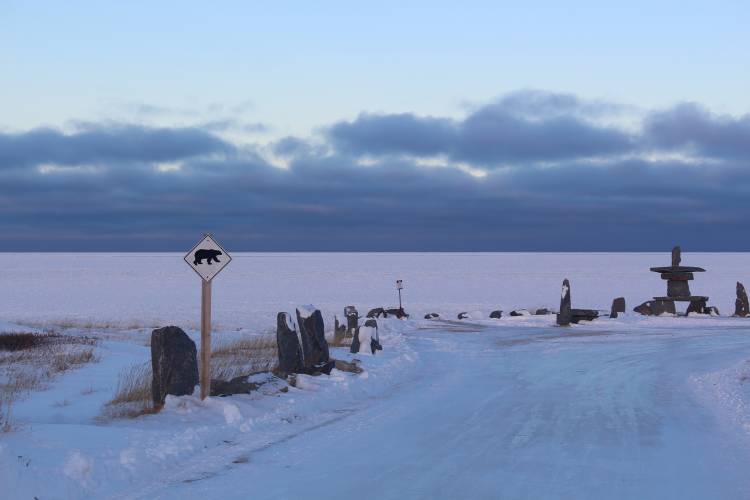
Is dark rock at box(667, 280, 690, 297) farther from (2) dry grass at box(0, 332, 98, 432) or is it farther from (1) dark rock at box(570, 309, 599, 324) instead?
(2) dry grass at box(0, 332, 98, 432)

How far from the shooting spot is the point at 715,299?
66125 millimetres

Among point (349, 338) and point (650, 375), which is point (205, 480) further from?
point (349, 338)

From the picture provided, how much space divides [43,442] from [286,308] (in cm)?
4534

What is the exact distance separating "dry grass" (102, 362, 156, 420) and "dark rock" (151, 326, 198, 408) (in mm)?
341

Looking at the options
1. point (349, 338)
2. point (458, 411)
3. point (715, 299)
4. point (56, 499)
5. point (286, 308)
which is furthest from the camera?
point (715, 299)

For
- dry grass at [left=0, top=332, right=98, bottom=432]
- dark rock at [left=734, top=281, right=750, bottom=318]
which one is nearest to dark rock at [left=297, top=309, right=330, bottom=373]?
dry grass at [left=0, top=332, right=98, bottom=432]

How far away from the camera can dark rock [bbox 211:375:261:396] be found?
13.3m

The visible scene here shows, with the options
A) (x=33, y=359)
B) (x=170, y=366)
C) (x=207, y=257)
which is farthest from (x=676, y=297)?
(x=170, y=366)

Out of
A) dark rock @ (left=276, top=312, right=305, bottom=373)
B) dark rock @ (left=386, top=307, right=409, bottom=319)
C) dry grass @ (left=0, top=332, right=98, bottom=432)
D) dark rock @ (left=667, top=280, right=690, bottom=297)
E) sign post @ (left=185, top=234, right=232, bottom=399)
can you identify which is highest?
sign post @ (left=185, top=234, right=232, bottom=399)

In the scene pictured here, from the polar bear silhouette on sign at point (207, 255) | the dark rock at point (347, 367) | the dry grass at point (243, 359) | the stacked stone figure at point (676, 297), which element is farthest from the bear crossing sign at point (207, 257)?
the stacked stone figure at point (676, 297)

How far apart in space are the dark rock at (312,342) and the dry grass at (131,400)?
10.5 ft

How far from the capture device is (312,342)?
17.5 metres

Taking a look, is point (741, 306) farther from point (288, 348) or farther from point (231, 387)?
point (231, 387)

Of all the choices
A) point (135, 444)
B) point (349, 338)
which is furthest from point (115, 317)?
point (135, 444)
